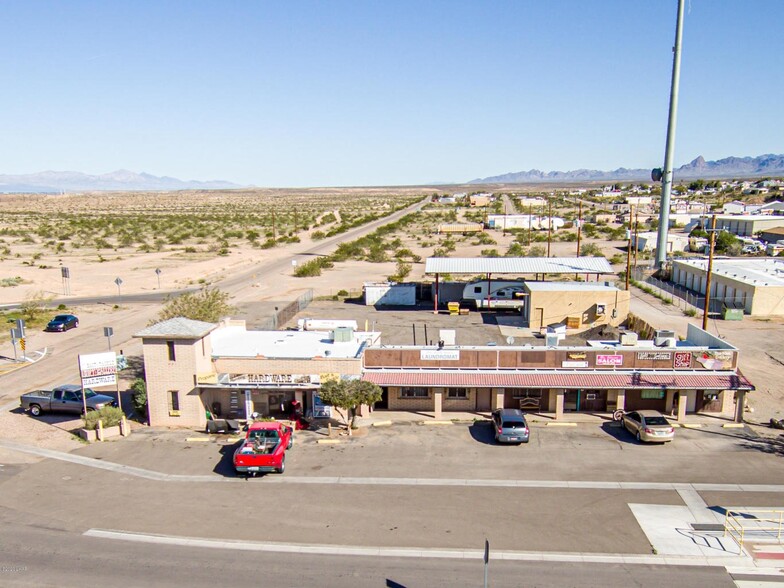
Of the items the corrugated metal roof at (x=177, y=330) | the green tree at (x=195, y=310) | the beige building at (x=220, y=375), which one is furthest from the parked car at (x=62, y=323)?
the corrugated metal roof at (x=177, y=330)

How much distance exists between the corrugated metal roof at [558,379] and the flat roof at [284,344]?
2306 mm

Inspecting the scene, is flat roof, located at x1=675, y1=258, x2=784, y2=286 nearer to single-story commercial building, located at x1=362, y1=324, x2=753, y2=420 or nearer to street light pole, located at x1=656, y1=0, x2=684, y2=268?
street light pole, located at x1=656, y1=0, x2=684, y2=268

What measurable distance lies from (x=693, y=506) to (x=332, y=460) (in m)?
12.4

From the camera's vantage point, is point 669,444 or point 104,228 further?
point 104,228

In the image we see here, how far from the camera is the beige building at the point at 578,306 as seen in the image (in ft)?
136

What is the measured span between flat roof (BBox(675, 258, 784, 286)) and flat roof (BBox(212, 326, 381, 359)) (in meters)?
36.3

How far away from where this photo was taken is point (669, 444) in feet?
79.4

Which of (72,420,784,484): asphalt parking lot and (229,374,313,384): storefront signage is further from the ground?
(229,374,313,384): storefront signage

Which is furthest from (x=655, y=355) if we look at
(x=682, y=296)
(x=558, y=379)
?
(x=682, y=296)

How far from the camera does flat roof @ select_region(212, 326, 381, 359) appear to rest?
27844 millimetres

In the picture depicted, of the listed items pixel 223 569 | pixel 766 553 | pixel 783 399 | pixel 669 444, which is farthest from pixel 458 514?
pixel 783 399

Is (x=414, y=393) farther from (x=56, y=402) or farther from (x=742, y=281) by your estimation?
(x=742, y=281)

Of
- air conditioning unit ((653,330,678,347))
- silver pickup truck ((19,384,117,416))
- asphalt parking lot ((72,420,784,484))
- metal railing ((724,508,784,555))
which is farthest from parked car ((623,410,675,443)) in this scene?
silver pickup truck ((19,384,117,416))

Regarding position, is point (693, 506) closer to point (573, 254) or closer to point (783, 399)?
point (783, 399)
